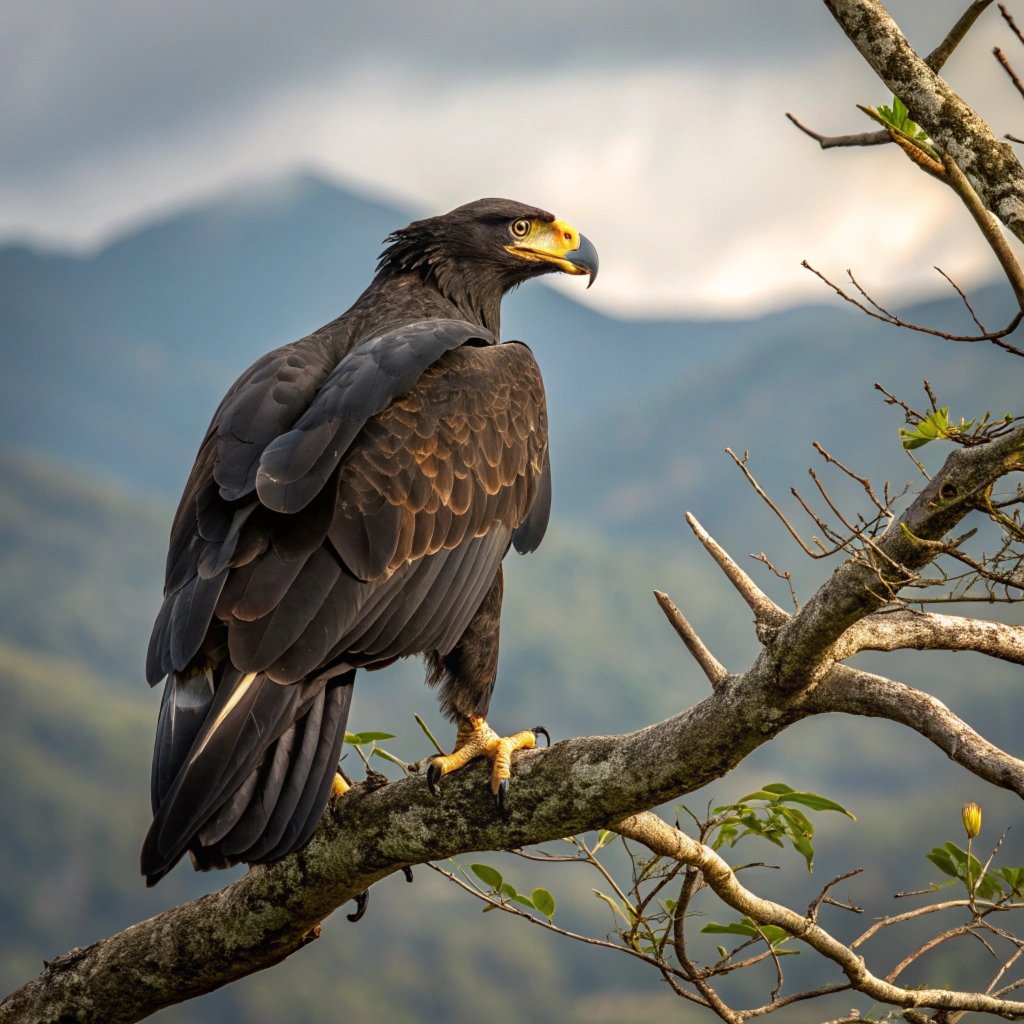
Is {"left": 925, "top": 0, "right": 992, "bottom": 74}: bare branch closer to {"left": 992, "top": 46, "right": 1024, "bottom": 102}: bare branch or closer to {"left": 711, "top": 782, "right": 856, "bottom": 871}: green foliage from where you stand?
{"left": 992, "top": 46, "right": 1024, "bottom": 102}: bare branch

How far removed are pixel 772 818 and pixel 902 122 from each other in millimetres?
1984

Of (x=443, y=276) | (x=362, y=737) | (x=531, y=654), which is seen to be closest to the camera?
(x=362, y=737)

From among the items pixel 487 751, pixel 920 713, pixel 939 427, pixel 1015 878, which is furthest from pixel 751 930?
pixel 939 427

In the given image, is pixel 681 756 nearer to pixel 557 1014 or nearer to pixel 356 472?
pixel 356 472

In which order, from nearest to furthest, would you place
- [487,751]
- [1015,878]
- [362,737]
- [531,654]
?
[1015,878] < [487,751] < [362,737] < [531,654]

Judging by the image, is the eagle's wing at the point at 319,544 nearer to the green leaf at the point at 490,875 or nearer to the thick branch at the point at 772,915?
the green leaf at the point at 490,875

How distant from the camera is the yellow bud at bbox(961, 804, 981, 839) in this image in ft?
11.6

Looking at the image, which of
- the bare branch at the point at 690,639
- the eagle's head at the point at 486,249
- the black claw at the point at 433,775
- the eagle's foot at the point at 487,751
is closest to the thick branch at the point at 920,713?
the bare branch at the point at 690,639

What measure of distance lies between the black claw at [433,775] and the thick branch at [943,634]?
138 centimetres

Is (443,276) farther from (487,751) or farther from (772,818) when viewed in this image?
(772,818)

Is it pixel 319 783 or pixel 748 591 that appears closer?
pixel 748 591

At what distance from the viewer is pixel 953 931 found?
12.5 ft

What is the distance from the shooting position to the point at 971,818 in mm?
3580

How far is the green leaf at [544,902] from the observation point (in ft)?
13.2
